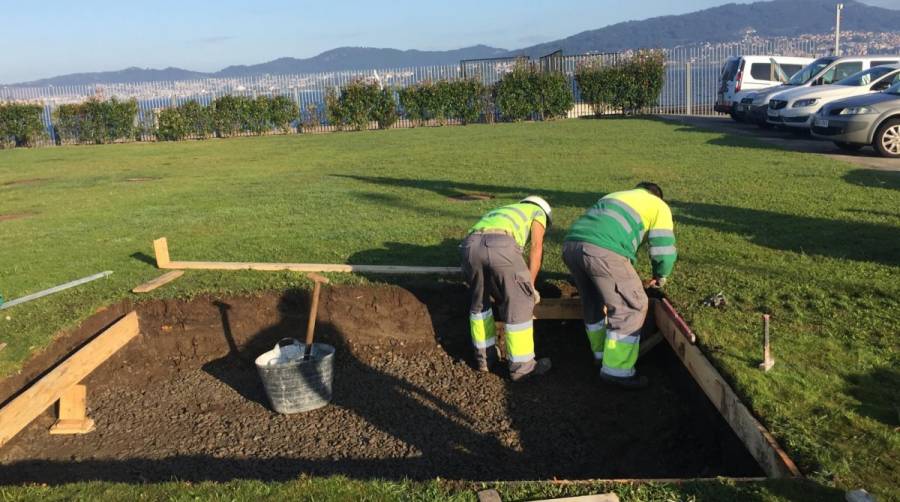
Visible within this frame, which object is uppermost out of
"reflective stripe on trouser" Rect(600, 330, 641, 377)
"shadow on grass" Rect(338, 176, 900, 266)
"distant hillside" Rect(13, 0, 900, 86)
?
"distant hillside" Rect(13, 0, 900, 86)

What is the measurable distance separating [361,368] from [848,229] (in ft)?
17.7

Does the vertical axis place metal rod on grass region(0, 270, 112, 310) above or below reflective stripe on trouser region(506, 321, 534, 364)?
above

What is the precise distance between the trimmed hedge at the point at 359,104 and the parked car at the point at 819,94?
15.2 meters

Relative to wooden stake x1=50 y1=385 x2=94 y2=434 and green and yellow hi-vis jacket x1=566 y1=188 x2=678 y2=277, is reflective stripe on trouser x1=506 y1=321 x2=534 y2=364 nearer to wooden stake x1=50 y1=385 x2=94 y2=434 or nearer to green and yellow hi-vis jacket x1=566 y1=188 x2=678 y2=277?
green and yellow hi-vis jacket x1=566 y1=188 x2=678 y2=277

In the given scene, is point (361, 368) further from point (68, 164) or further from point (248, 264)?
point (68, 164)

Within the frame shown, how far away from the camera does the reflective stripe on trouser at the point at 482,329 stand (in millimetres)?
5773

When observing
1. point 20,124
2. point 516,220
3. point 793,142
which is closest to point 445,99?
point 793,142

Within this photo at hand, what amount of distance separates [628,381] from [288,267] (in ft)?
11.5

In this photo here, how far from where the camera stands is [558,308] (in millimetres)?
6148

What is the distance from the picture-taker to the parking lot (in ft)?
41.3

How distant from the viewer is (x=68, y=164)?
19578mm

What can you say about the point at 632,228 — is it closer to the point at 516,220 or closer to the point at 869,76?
the point at 516,220

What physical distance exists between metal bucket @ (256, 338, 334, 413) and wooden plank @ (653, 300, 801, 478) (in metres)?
2.60

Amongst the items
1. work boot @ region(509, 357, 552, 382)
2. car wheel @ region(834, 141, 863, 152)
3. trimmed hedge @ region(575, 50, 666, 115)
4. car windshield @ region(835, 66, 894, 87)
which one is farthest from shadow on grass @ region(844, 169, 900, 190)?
trimmed hedge @ region(575, 50, 666, 115)
